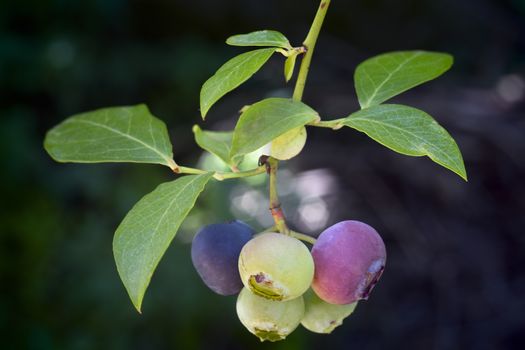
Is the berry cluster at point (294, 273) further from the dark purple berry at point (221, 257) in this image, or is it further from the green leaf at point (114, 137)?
the green leaf at point (114, 137)

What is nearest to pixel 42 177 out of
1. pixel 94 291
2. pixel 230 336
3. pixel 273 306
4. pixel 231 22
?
pixel 94 291

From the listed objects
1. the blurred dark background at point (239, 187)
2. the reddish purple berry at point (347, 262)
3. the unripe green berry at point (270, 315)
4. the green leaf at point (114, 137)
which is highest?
the green leaf at point (114, 137)

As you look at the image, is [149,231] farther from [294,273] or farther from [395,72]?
[395,72]

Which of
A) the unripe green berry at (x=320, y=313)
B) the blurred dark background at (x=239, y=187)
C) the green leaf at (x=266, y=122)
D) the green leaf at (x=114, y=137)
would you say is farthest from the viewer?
the blurred dark background at (x=239, y=187)

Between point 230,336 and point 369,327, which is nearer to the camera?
point 230,336

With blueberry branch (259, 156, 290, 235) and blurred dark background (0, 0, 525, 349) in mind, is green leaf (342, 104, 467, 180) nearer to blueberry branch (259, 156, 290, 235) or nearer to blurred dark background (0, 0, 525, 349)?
blueberry branch (259, 156, 290, 235)

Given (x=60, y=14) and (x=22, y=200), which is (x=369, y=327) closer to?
(x=22, y=200)

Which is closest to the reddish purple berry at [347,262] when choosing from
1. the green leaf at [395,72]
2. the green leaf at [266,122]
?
the green leaf at [266,122]
